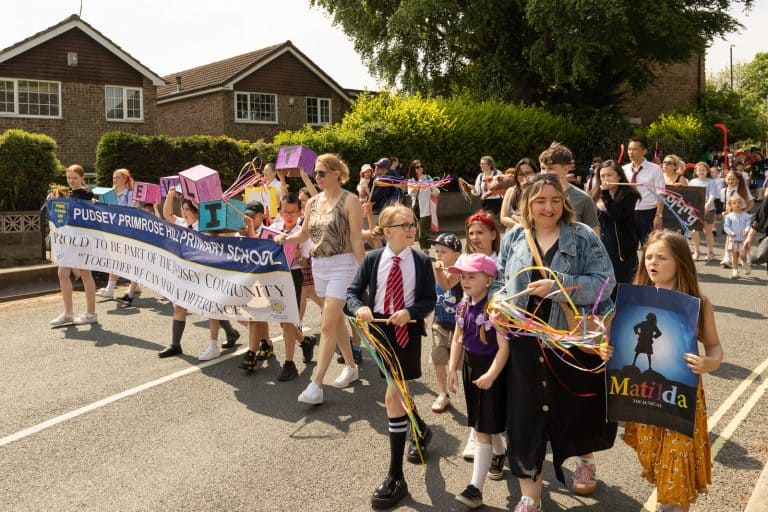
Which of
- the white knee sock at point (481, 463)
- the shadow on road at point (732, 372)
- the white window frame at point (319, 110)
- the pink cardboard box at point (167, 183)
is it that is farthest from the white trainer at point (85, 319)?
the white window frame at point (319, 110)

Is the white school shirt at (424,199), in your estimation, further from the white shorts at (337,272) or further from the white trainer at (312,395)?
the white trainer at (312,395)

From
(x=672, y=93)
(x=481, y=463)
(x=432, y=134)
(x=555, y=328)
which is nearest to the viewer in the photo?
(x=555, y=328)

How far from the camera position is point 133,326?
8.95m

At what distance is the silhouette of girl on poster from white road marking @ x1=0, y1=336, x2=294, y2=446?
14.9 feet

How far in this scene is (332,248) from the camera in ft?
19.4

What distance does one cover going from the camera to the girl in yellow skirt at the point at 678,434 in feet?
11.4

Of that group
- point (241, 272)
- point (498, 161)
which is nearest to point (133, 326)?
point (241, 272)

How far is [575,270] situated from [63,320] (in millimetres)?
7457

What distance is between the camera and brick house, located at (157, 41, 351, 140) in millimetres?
34406

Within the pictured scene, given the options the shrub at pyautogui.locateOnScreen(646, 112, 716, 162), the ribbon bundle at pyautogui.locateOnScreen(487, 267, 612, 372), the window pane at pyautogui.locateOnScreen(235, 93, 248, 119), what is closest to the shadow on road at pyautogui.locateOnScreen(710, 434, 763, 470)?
the ribbon bundle at pyautogui.locateOnScreen(487, 267, 612, 372)

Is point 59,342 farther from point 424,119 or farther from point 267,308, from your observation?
point 424,119

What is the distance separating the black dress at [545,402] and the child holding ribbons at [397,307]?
0.72 m

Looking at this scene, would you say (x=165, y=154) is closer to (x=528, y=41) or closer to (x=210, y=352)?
(x=210, y=352)

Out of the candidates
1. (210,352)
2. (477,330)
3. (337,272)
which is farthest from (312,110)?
(477,330)
